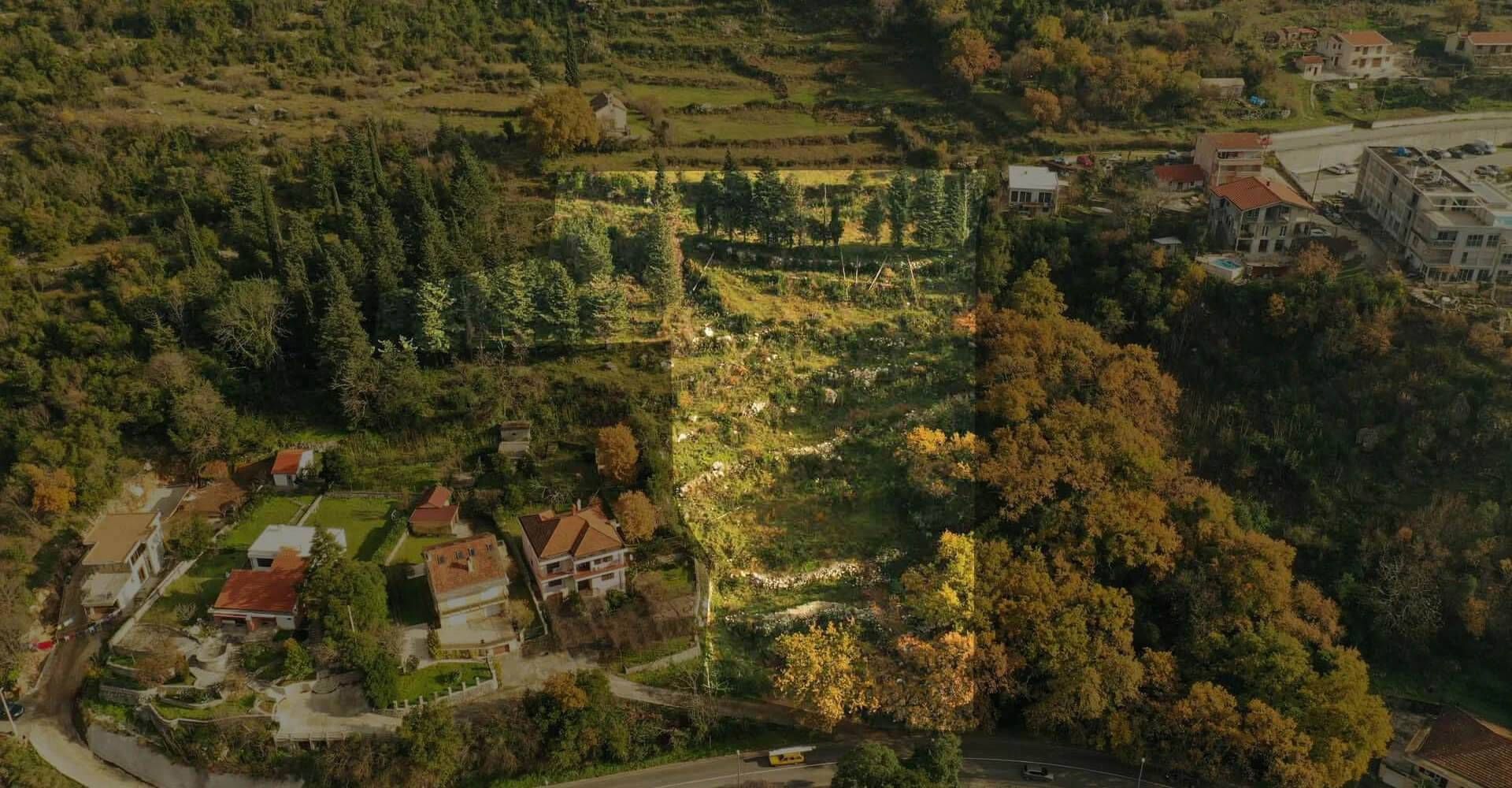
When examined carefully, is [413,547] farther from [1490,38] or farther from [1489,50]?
[1490,38]

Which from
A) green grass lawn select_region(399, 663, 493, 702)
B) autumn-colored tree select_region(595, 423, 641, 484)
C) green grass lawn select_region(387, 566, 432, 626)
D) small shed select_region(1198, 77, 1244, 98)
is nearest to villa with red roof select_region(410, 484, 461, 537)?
green grass lawn select_region(387, 566, 432, 626)

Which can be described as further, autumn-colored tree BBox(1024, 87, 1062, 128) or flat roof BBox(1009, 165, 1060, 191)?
autumn-colored tree BBox(1024, 87, 1062, 128)

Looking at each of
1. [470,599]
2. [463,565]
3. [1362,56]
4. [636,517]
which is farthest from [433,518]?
[1362,56]

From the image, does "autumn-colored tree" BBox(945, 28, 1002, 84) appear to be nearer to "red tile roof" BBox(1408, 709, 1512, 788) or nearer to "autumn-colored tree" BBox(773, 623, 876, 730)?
"autumn-colored tree" BBox(773, 623, 876, 730)

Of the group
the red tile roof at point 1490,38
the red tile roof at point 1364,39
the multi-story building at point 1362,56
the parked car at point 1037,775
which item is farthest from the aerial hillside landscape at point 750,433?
the red tile roof at point 1490,38

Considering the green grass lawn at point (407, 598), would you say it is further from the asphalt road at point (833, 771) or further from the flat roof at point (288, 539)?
the asphalt road at point (833, 771)

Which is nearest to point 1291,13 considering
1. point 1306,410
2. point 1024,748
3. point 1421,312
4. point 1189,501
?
point 1421,312
